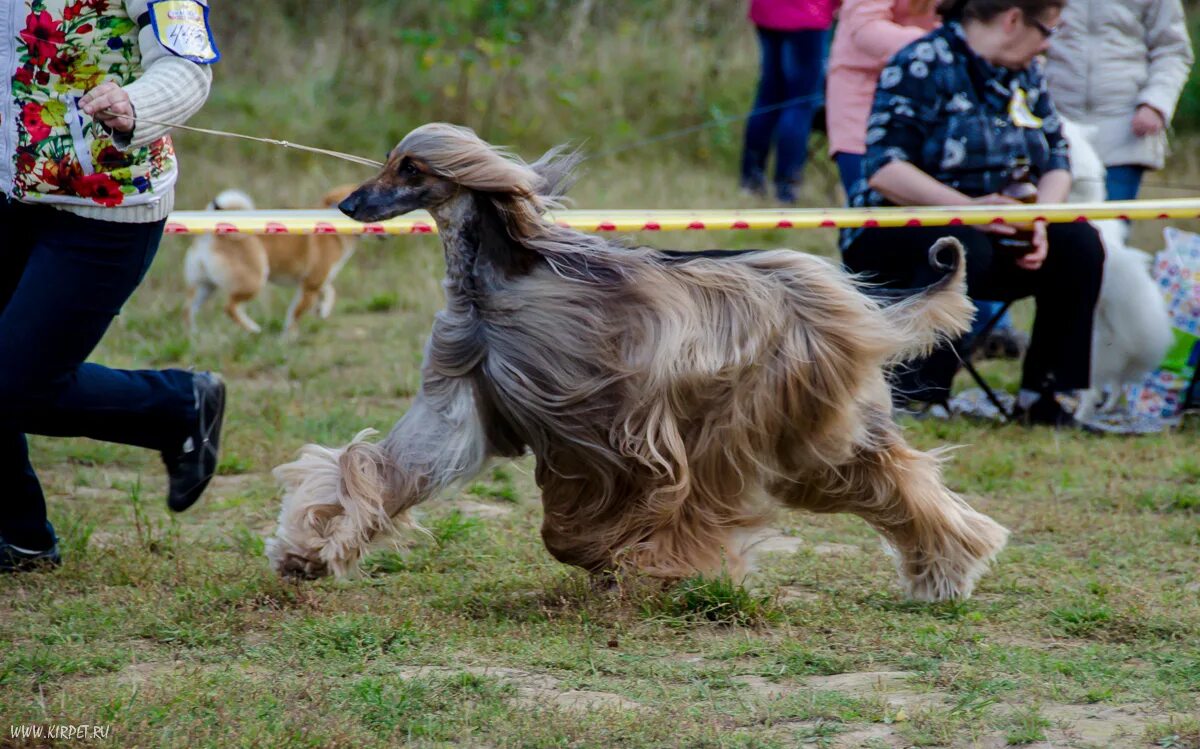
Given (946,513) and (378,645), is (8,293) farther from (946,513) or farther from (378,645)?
(946,513)

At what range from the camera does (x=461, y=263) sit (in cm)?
319

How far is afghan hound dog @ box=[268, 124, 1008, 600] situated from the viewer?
3.13m

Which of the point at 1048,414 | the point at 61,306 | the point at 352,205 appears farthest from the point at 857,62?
the point at 61,306

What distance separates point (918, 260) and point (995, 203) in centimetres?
33

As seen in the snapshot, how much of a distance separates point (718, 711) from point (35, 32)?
6.47 ft

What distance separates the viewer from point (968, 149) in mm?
4973

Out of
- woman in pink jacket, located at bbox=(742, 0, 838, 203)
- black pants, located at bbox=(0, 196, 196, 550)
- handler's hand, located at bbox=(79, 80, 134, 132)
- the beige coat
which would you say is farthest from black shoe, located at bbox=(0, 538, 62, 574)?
woman in pink jacket, located at bbox=(742, 0, 838, 203)

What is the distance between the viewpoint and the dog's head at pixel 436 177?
3.12 m

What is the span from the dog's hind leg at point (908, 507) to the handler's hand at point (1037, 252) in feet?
6.32

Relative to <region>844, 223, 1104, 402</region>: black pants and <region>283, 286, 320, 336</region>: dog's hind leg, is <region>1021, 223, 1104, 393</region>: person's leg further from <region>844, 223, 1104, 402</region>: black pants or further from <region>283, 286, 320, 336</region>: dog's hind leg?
<region>283, 286, 320, 336</region>: dog's hind leg

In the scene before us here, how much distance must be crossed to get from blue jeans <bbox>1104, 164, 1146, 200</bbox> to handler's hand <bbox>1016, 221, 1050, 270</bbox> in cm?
129

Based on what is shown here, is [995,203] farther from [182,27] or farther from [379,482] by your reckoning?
[182,27]

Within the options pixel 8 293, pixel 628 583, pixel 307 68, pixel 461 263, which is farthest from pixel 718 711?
pixel 307 68

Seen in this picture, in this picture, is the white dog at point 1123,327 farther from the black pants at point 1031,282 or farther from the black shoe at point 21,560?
the black shoe at point 21,560
